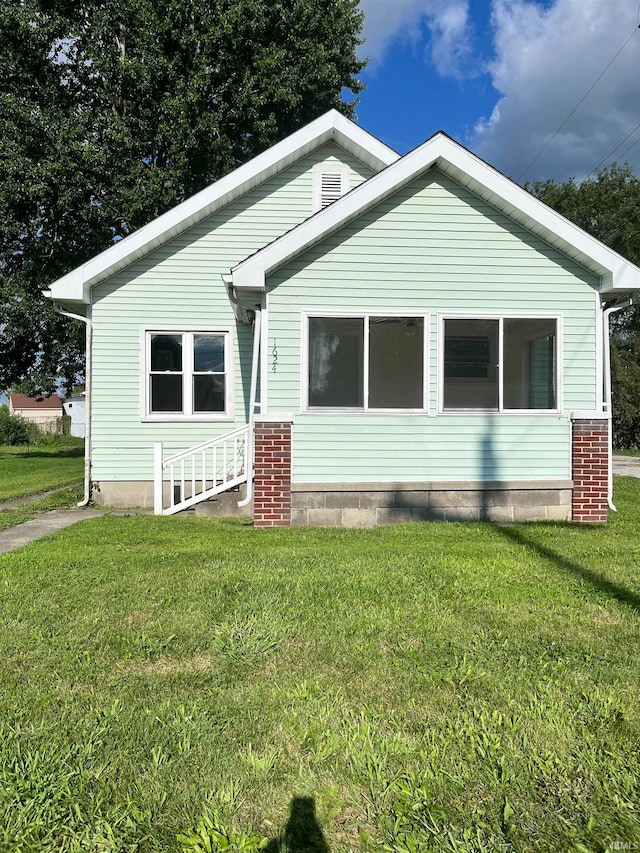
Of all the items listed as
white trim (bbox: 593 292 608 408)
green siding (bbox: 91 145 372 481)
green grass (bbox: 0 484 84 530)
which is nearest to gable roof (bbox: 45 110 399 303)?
green siding (bbox: 91 145 372 481)

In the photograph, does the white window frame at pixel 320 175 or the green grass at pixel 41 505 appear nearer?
the green grass at pixel 41 505

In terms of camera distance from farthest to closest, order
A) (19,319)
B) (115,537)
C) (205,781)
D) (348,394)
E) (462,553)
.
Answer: (19,319)
(348,394)
(115,537)
(462,553)
(205,781)

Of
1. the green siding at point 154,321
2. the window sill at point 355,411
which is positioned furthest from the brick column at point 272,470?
the green siding at point 154,321

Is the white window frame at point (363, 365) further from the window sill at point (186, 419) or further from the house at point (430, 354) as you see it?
the window sill at point (186, 419)

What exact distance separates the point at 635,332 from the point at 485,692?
107 feet

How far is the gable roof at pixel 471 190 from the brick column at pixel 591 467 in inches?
75.5

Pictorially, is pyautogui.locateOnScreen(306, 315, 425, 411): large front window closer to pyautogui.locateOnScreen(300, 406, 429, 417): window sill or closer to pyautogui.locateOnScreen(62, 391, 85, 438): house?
pyautogui.locateOnScreen(300, 406, 429, 417): window sill

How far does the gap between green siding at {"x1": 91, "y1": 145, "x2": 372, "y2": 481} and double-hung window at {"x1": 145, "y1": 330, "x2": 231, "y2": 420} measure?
0.17 meters

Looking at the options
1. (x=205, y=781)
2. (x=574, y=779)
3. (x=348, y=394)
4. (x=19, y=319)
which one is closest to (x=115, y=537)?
(x=348, y=394)

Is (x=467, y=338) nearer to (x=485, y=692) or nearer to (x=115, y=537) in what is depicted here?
(x=115, y=537)

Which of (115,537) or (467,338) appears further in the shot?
(467,338)

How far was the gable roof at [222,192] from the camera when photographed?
31.9ft

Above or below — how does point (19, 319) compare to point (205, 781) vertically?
above

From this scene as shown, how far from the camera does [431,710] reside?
2.81 metres
